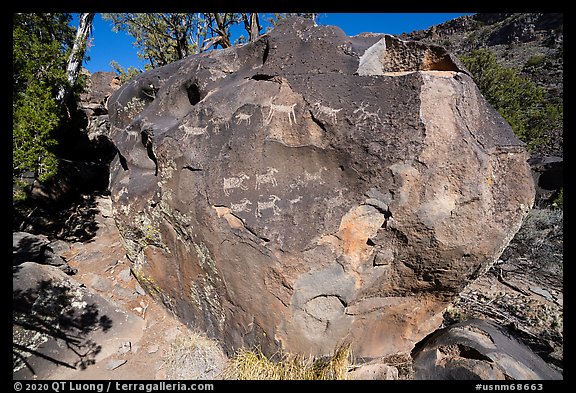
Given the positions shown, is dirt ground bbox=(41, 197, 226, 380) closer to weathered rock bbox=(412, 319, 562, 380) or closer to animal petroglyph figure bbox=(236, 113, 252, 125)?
weathered rock bbox=(412, 319, 562, 380)

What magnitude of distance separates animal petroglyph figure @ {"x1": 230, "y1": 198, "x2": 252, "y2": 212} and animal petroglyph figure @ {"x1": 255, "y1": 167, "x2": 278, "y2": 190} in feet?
0.50

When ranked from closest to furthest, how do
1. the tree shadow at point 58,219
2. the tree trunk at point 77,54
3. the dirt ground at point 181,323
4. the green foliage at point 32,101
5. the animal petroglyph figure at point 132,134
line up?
1. the dirt ground at point 181,323
2. the animal petroglyph figure at point 132,134
3. the green foliage at point 32,101
4. the tree shadow at point 58,219
5. the tree trunk at point 77,54

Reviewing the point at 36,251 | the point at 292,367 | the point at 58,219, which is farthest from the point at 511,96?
the point at 36,251

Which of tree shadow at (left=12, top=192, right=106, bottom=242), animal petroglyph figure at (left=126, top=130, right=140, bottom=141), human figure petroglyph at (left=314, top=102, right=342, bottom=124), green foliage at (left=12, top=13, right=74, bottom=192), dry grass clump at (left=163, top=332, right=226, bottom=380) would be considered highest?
green foliage at (left=12, top=13, right=74, bottom=192)

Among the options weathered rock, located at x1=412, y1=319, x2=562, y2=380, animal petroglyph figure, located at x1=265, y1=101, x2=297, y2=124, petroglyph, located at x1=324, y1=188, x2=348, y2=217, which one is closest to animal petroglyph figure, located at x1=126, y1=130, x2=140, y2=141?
animal petroglyph figure, located at x1=265, y1=101, x2=297, y2=124

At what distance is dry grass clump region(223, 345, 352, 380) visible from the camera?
8.97 ft

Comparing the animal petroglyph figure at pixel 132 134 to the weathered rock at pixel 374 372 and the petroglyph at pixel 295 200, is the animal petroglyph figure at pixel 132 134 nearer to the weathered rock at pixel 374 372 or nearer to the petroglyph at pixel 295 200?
the petroglyph at pixel 295 200

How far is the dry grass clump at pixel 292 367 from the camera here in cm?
273

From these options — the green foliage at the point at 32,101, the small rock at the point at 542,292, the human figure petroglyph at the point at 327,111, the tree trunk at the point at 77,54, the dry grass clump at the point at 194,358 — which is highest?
the tree trunk at the point at 77,54

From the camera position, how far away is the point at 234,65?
3863 mm

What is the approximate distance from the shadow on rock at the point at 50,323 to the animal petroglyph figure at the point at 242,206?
2.03 metres

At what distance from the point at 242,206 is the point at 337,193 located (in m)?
0.82

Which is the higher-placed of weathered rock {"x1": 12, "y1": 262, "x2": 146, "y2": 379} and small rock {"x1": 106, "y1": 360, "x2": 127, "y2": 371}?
weathered rock {"x1": 12, "y1": 262, "x2": 146, "y2": 379}

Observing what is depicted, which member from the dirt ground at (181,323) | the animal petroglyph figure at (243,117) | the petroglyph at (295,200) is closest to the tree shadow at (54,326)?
the dirt ground at (181,323)
